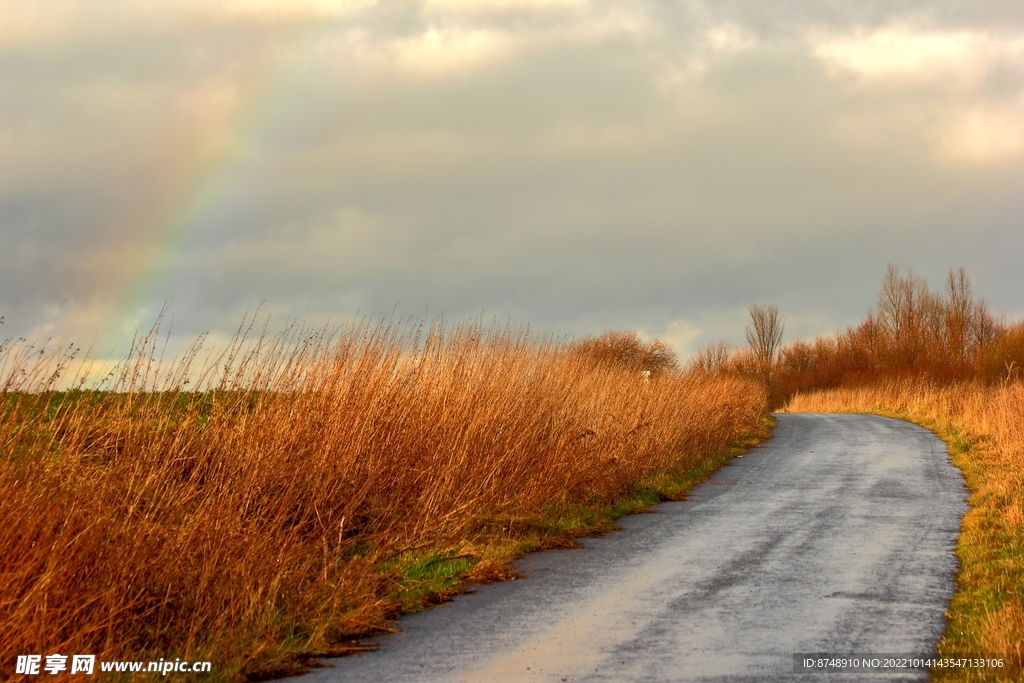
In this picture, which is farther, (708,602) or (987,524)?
(987,524)

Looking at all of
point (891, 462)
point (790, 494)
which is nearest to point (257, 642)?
point (790, 494)

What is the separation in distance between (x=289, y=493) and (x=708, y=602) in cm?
373

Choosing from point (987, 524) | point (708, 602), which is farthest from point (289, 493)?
point (987, 524)

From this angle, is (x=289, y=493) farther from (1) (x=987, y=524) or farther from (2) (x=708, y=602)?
(1) (x=987, y=524)

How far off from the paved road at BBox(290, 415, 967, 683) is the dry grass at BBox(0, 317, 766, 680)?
22.7 inches

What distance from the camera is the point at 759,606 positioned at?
728cm

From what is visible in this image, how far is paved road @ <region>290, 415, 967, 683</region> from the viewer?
232 inches

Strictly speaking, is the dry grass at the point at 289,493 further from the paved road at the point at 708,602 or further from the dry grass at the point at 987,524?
the dry grass at the point at 987,524

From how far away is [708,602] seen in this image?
24.3 ft

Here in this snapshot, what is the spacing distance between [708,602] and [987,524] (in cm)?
539

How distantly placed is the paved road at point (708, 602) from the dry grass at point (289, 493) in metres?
0.58

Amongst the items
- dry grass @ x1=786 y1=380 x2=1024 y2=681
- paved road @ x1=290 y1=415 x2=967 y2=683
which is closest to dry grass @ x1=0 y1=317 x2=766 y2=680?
paved road @ x1=290 y1=415 x2=967 y2=683

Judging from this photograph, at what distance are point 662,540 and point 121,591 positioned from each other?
573cm

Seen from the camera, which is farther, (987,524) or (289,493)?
(987,524)
